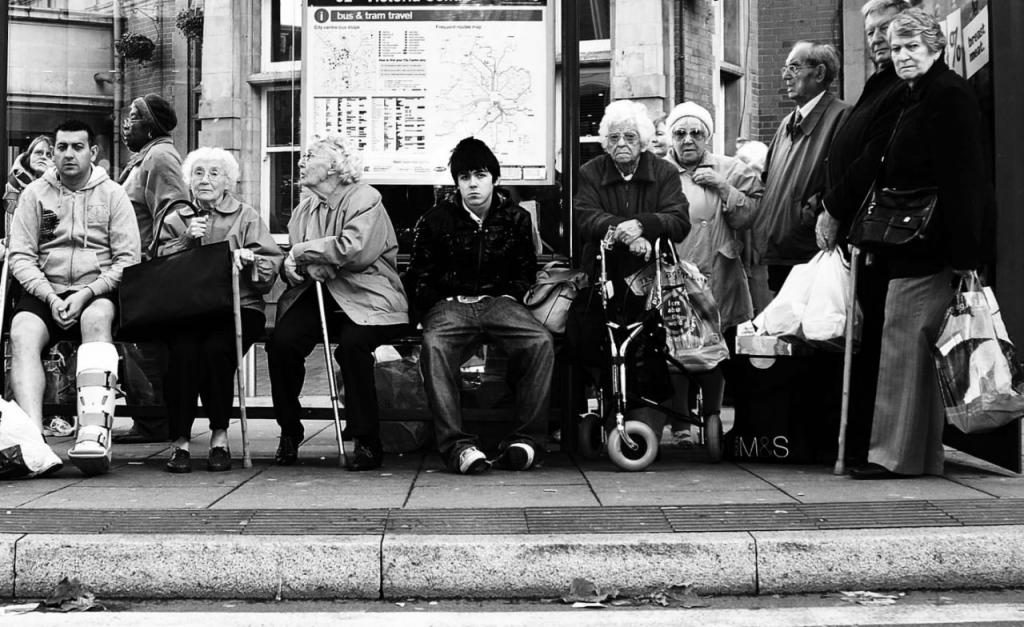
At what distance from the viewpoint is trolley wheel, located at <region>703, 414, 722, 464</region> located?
6.77 meters

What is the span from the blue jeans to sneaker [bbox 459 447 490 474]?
0.08 m

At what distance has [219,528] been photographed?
16.6ft

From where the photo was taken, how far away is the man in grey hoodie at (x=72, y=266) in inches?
A: 257

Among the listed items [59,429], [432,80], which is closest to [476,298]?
[432,80]

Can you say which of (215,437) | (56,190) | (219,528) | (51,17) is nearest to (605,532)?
(219,528)

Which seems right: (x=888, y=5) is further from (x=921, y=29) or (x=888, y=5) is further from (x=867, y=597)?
(x=867, y=597)

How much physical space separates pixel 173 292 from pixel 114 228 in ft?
2.07

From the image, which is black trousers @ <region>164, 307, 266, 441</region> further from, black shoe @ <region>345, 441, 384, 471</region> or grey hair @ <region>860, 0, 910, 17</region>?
grey hair @ <region>860, 0, 910, 17</region>

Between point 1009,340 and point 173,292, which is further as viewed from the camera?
point 173,292

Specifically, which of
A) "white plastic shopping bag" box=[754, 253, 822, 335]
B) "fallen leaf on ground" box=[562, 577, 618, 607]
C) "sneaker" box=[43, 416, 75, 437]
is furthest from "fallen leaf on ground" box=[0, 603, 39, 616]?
"sneaker" box=[43, 416, 75, 437]

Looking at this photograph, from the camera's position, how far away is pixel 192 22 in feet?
49.8

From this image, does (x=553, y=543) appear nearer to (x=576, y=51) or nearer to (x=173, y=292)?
(x=173, y=292)

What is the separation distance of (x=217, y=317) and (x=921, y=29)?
380 centimetres

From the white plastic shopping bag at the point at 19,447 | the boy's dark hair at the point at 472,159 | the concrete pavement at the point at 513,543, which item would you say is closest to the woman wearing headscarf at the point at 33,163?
the white plastic shopping bag at the point at 19,447
